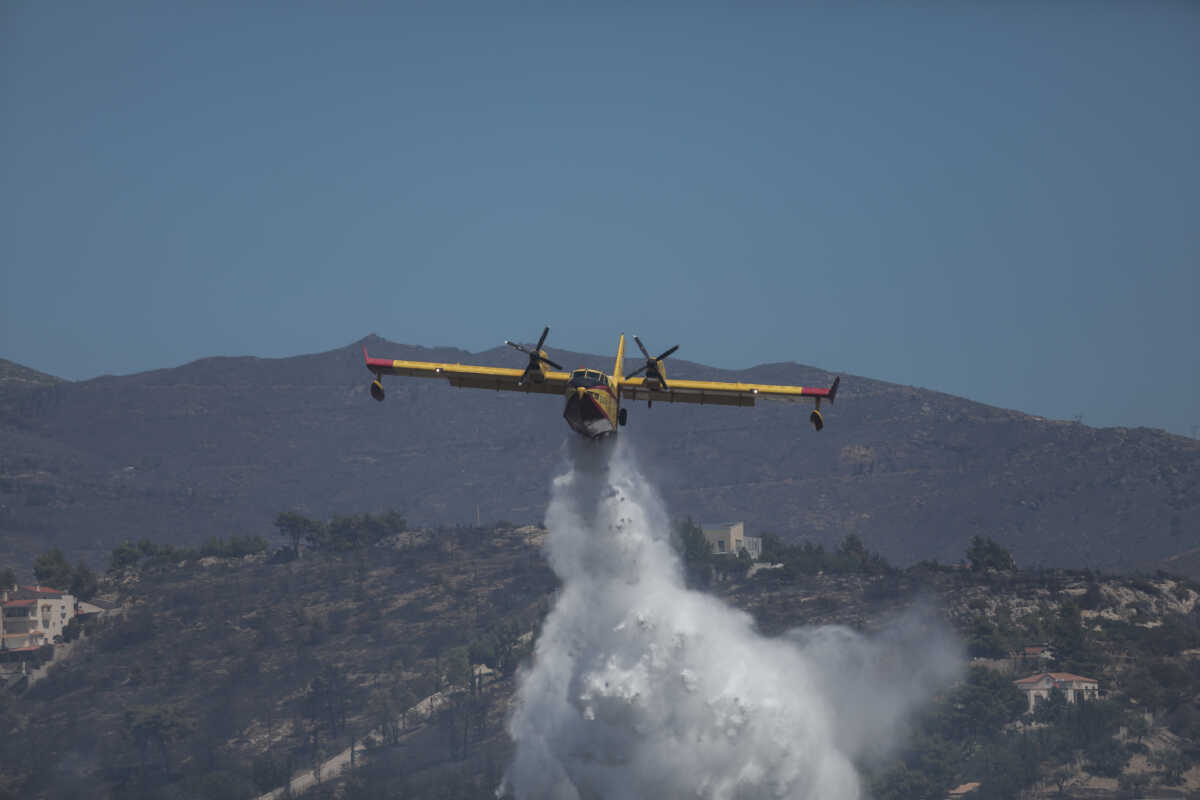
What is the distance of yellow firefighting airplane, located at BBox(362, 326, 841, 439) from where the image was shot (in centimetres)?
6831

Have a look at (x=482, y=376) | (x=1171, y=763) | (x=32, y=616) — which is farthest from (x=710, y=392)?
(x=32, y=616)

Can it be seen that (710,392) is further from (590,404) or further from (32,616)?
(32,616)

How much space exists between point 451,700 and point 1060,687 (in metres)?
70.8

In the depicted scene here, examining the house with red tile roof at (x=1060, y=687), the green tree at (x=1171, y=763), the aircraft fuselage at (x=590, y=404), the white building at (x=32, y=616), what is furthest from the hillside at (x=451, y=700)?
the aircraft fuselage at (x=590, y=404)

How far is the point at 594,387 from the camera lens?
224 feet

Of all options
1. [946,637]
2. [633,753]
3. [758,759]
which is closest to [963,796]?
[946,637]

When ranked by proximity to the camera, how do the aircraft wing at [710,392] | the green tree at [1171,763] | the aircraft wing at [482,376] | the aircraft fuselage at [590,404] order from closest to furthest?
the aircraft fuselage at [590,404]
the aircraft wing at [482,376]
the aircraft wing at [710,392]
the green tree at [1171,763]

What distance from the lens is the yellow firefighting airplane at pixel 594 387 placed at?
68312 millimetres

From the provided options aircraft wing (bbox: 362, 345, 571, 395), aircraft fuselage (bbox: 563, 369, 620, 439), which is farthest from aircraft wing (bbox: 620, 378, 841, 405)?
aircraft wing (bbox: 362, 345, 571, 395)

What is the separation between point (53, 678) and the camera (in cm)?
18000

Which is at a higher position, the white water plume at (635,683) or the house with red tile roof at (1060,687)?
the white water plume at (635,683)

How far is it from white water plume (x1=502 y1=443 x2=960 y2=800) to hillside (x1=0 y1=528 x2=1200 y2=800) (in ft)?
147

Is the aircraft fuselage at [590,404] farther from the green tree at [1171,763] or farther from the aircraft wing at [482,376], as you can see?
the green tree at [1171,763]

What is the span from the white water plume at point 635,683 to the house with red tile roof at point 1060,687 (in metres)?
59.9
